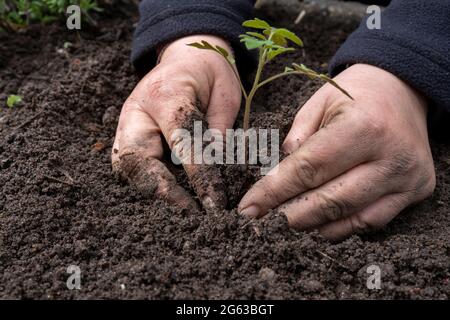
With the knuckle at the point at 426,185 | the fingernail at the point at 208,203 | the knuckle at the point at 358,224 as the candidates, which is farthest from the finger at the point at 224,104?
the knuckle at the point at 426,185

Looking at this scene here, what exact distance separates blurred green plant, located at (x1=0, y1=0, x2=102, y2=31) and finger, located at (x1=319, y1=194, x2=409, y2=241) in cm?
186

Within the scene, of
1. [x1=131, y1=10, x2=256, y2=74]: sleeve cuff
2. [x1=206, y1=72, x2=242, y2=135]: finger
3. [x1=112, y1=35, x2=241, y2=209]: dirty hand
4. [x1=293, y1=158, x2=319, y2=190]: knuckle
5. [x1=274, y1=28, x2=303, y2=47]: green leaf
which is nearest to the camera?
[x1=274, y1=28, x2=303, y2=47]: green leaf

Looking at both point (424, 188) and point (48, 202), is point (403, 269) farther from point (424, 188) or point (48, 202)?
point (48, 202)

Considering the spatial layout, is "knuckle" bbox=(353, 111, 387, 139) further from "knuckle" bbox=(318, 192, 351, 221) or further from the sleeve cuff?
the sleeve cuff

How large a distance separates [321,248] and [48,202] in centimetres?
91

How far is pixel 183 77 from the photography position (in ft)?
6.58

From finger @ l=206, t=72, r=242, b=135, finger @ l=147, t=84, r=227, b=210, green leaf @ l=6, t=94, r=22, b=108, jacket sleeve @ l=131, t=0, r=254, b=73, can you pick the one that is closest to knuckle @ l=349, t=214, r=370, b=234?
finger @ l=147, t=84, r=227, b=210

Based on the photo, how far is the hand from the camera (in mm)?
1635

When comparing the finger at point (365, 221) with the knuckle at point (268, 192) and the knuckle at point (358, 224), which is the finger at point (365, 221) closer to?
the knuckle at point (358, 224)

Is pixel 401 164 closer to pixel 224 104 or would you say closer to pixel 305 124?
pixel 305 124

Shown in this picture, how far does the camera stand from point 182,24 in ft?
7.71

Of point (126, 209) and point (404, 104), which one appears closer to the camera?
point (126, 209)

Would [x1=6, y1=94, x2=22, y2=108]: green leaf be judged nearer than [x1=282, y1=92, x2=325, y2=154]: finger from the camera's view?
No
